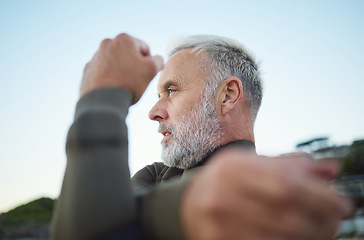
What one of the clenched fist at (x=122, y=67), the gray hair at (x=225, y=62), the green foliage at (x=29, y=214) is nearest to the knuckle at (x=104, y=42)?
the clenched fist at (x=122, y=67)

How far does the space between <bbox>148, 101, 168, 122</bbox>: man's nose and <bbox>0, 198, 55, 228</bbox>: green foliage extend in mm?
55162

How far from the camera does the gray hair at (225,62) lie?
2.40 m

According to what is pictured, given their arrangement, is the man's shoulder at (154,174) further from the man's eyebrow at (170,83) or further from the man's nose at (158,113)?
the man's eyebrow at (170,83)

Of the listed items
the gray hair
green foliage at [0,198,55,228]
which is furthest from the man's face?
green foliage at [0,198,55,228]

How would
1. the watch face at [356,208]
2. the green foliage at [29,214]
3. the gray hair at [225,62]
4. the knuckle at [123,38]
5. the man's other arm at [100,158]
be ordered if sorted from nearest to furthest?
1. the man's other arm at [100,158]
2. the knuckle at [123,38]
3. the gray hair at [225,62]
4. the watch face at [356,208]
5. the green foliage at [29,214]

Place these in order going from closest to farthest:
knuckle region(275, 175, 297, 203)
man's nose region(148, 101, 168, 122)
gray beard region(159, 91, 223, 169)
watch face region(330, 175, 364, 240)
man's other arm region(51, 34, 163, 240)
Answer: knuckle region(275, 175, 297, 203)
man's other arm region(51, 34, 163, 240)
gray beard region(159, 91, 223, 169)
man's nose region(148, 101, 168, 122)
watch face region(330, 175, 364, 240)

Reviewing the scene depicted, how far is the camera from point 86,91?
894 millimetres

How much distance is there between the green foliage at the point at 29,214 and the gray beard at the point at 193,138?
55265 millimetres

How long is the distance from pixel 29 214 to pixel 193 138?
6189cm

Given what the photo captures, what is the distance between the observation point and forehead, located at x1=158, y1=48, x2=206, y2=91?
2.30 metres

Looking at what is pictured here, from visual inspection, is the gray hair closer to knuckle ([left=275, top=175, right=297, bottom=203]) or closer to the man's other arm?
the man's other arm

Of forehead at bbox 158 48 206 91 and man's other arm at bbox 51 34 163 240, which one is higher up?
forehead at bbox 158 48 206 91

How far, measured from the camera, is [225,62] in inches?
99.4

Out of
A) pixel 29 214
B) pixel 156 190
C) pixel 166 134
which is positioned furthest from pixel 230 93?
pixel 29 214
